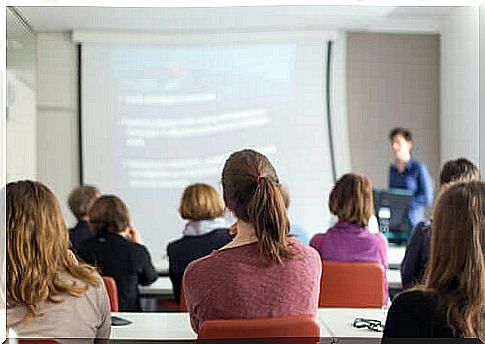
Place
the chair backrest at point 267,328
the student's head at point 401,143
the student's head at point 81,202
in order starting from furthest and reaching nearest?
the student's head at point 401,143 < the student's head at point 81,202 < the chair backrest at point 267,328

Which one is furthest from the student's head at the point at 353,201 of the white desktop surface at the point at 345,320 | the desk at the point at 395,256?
the white desktop surface at the point at 345,320

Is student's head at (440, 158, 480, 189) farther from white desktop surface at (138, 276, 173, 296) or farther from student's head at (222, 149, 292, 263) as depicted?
white desktop surface at (138, 276, 173, 296)

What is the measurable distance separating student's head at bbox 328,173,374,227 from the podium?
105cm

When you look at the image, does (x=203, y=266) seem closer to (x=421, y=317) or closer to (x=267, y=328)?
(x=267, y=328)

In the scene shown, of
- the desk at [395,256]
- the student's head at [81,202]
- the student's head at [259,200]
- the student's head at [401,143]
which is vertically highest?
the student's head at [401,143]

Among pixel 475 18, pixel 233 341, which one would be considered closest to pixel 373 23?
pixel 475 18

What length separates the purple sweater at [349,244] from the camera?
3.25m

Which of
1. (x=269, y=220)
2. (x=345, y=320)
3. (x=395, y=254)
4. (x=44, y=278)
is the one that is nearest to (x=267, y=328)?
(x=269, y=220)

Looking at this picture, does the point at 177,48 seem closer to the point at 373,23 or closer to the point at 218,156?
the point at 218,156

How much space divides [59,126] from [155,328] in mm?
3344

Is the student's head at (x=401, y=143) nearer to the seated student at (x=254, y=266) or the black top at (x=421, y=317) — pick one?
the seated student at (x=254, y=266)

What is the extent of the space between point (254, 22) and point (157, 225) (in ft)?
4.75

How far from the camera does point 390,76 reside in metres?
5.72

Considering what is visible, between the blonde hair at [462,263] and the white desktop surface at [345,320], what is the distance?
534 millimetres
